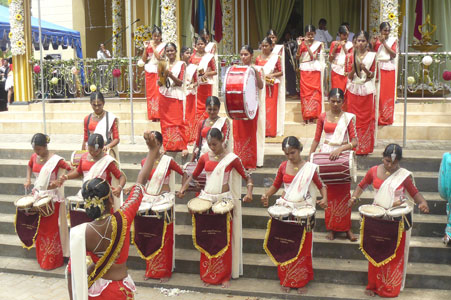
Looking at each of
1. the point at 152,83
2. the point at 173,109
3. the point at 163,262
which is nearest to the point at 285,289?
the point at 163,262

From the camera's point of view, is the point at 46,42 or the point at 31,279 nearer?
the point at 31,279

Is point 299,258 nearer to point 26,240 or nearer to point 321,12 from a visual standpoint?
point 26,240

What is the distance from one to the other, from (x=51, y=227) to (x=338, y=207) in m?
3.67

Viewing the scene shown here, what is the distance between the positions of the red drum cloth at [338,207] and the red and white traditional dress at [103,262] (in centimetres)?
303

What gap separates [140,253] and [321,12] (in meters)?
12.0

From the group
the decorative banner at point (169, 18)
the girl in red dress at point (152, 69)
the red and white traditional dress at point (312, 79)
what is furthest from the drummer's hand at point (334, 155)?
the decorative banner at point (169, 18)

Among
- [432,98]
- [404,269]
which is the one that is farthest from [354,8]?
[404,269]

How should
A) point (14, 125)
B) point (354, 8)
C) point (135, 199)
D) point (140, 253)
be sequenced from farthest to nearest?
point (354, 8) < point (14, 125) < point (140, 253) < point (135, 199)

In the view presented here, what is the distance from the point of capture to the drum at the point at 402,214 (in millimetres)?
6016

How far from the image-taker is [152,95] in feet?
36.6

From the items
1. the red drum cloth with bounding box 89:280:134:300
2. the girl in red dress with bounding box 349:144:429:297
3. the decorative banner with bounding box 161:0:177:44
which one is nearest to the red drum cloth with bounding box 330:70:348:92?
the decorative banner with bounding box 161:0:177:44

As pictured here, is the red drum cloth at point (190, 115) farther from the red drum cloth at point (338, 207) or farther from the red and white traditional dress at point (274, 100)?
the red drum cloth at point (338, 207)

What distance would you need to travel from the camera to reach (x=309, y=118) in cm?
1060

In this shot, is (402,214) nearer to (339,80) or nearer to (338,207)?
(338,207)
